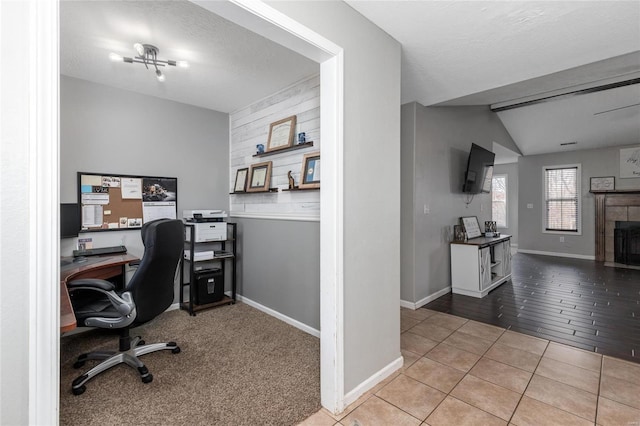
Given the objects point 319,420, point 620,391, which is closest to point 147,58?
point 319,420

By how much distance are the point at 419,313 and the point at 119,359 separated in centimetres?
291

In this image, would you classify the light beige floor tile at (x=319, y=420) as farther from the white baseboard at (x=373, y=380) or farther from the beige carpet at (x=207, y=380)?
the white baseboard at (x=373, y=380)

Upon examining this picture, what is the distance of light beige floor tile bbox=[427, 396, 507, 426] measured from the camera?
1714 millimetres

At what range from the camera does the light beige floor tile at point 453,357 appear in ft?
7.70

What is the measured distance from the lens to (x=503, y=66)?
2.63m

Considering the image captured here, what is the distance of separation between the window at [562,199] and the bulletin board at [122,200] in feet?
26.6

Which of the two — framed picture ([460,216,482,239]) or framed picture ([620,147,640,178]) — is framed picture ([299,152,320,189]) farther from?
framed picture ([620,147,640,178])

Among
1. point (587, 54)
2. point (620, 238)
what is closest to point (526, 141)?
point (620, 238)

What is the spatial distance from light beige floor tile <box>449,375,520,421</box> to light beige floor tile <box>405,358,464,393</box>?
52mm

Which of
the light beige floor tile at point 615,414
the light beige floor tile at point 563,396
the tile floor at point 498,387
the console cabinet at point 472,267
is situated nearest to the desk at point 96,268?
the tile floor at point 498,387

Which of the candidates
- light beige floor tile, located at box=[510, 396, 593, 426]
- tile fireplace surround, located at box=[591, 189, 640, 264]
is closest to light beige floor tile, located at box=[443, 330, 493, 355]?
light beige floor tile, located at box=[510, 396, 593, 426]

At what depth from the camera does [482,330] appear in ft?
9.79

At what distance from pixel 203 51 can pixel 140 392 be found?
253 centimetres

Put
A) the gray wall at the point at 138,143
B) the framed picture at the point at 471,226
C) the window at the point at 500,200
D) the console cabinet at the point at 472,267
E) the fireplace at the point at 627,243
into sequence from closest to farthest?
the gray wall at the point at 138,143 < the console cabinet at the point at 472,267 < the framed picture at the point at 471,226 < the fireplace at the point at 627,243 < the window at the point at 500,200
